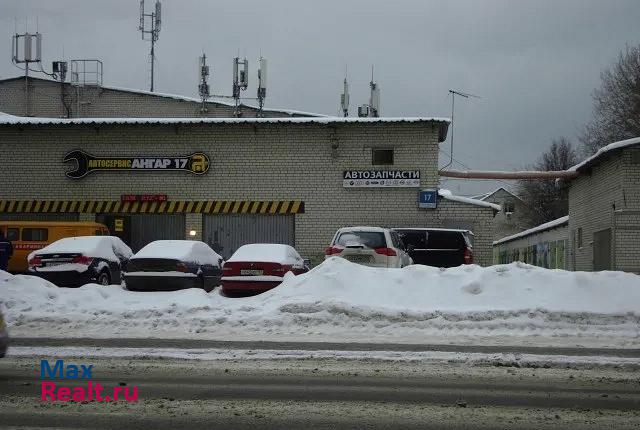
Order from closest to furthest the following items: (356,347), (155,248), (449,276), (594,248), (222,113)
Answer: (356,347), (449,276), (155,248), (594,248), (222,113)

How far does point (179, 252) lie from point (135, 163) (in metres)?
10.7

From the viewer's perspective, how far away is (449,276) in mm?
15258

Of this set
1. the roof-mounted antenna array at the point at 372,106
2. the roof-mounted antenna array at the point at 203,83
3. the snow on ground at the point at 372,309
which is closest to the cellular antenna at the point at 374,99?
the roof-mounted antenna array at the point at 372,106

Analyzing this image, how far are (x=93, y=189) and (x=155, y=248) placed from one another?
10.8 metres

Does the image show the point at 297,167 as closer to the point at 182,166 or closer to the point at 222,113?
the point at 182,166

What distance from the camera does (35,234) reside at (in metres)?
23.4

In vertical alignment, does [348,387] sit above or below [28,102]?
below

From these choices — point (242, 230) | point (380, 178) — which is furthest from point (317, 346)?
point (242, 230)

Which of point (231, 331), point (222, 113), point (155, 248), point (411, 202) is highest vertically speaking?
point (222, 113)

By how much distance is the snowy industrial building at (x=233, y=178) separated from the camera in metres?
26.2

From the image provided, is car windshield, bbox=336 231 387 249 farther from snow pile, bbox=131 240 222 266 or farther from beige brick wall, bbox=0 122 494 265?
beige brick wall, bbox=0 122 494 265

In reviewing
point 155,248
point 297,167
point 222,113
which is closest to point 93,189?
point 297,167

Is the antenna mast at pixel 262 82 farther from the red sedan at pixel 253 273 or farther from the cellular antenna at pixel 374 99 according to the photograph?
the red sedan at pixel 253 273

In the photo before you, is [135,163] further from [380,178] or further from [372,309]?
[372,309]
